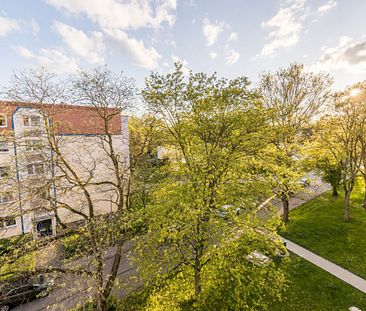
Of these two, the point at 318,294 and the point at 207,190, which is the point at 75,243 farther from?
the point at 318,294

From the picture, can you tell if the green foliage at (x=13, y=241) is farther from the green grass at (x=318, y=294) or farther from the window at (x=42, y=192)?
the green grass at (x=318, y=294)

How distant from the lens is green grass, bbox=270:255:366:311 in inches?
392

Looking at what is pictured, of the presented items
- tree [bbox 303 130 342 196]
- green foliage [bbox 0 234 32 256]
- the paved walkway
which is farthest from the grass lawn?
green foliage [bbox 0 234 32 256]

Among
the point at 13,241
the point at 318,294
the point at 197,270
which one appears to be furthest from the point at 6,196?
the point at 318,294

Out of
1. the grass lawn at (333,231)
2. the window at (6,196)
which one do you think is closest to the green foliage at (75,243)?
the window at (6,196)

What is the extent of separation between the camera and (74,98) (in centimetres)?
968

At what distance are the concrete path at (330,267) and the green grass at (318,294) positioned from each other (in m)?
0.42

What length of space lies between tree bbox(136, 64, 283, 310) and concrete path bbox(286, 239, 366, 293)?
556 centimetres

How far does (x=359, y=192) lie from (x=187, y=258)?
2508cm

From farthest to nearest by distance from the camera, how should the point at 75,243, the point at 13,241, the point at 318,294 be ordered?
1. the point at 75,243
2. the point at 318,294
3. the point at 13,241

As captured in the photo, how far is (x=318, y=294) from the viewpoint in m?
10.7

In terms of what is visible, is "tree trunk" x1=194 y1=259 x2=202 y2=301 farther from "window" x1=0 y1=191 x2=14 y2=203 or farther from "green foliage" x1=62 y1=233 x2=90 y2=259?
"window" x1=0 y1=191 x2=14 y2=203

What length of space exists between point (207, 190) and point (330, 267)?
10.5 meters

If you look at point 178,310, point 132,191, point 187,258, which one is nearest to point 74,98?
point 132,191
